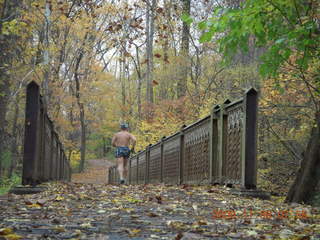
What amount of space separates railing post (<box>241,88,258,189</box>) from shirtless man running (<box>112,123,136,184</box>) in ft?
23.9

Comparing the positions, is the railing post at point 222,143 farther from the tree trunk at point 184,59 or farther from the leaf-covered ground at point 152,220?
the tree trunk at point 184,59

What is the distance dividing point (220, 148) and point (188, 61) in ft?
53.1

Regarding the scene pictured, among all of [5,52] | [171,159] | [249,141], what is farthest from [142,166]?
[249,141]

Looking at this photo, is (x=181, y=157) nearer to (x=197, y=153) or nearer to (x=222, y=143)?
(x=197, y=153)

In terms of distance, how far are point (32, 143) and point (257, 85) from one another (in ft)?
45.0

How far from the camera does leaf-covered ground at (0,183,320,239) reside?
10.7ft

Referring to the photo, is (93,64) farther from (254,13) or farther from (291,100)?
(254,13)

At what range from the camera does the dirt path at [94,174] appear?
125ft

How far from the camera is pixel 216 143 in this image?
8.97 meters

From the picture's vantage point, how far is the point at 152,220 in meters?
4.14

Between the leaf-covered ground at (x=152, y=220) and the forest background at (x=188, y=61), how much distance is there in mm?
2845

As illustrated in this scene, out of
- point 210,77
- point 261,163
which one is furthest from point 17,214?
point 210,77

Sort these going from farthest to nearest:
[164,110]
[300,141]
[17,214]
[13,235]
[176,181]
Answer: [164,110]
[300,141]
[176,181]
[17,214]
[13,235]

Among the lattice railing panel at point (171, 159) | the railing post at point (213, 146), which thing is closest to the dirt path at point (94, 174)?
the lattice railing panel at point (171, 159)
